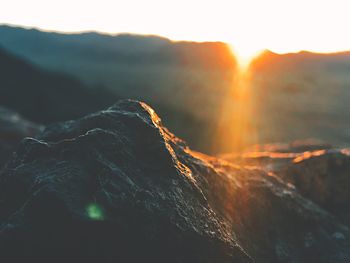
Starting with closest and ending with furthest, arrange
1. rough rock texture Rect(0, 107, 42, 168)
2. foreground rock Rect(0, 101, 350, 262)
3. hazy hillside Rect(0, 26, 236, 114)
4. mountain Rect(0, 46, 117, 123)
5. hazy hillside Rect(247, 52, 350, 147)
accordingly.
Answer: foreground rock Rect(0, 101, 350, 262)
rough rock texture Rect(0, 107, 42, 168)
mountain Rect(0, 46, 117, 123)
hazy hillside Rect(247, 52, 350, 147)
hazy hillside Rect(0, 26, 236, 114)

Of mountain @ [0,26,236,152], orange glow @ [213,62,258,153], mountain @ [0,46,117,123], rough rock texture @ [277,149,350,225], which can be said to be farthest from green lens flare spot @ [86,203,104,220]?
mountain @ [0,46,117,123]

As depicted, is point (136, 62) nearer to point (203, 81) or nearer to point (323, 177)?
point (203, 81)

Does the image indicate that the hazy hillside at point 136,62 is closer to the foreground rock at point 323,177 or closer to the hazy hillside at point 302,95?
the hazy hillside at point 302,95

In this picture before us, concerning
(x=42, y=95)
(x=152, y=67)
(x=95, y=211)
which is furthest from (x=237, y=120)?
(x=152, y=67)

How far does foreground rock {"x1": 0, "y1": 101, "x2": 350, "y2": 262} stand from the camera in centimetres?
222

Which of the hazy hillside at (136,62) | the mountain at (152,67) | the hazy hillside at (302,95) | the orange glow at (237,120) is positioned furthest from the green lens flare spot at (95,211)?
the hazy hillside at (136,62)

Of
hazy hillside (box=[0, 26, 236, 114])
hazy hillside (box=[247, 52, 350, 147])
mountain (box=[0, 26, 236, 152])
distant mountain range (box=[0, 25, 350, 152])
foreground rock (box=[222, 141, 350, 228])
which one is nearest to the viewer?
foreground rock (box=[222, 141, 350, 228])

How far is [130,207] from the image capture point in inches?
94.4

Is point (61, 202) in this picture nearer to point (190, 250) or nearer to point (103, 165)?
point (103, 165)

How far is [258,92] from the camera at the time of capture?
1820 inches

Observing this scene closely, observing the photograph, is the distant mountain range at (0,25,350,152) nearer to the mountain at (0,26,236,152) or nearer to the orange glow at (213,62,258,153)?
the mountain at (0,26,236,152)

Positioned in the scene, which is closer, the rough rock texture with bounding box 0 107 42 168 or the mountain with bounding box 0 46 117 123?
the rough rock texture with bounding box 0 107 42 168

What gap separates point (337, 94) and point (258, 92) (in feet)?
25.8

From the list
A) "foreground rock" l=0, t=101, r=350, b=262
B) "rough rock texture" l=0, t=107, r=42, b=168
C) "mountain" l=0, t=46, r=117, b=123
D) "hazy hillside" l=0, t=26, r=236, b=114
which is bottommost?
"hazy hillside" l=0, t=26, r=236, b=114
